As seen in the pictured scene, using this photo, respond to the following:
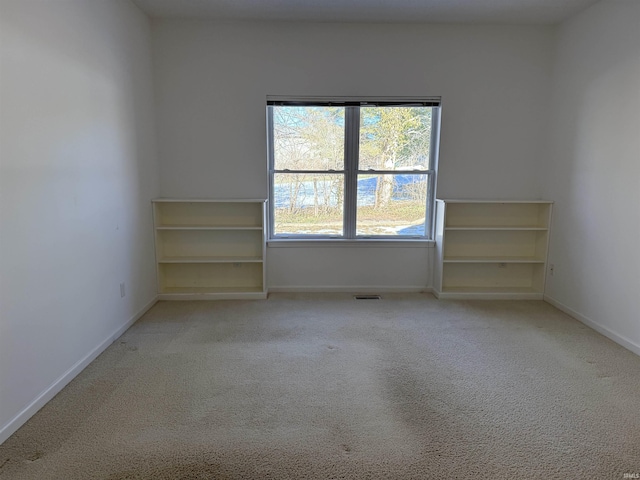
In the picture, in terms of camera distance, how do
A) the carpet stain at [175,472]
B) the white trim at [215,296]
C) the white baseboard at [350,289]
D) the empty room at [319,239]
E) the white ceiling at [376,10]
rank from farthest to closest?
the white baseboard at [350,289]
the white trim at [215,296]
the white ceiling at [376,10]
the empty room at [319,239]
the carpet stain at [175,472]

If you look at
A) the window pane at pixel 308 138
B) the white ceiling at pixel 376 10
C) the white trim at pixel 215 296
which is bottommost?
the white trim at pixel 215 296

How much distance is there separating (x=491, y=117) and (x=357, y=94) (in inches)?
55.6

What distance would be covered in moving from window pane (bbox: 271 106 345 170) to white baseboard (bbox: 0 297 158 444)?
7.34 ft

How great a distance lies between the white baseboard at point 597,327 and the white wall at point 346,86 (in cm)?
114

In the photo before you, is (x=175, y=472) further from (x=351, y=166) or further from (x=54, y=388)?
(x=351, y=166)

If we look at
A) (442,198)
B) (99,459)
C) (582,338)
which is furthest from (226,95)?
(582,338)

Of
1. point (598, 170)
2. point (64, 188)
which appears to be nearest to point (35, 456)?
point (64, 188)

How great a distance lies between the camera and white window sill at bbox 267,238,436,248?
4043 mm

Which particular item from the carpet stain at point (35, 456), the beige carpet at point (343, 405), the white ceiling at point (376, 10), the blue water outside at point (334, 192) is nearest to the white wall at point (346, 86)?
the white ceiling at point (376, 10)

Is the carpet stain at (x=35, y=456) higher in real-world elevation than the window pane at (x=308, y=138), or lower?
lower

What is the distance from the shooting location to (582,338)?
2975 millimetres

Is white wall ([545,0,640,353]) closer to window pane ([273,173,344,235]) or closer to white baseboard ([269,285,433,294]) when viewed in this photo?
white baseboard ([269,285,433,294])

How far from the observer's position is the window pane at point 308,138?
3865 millimetres

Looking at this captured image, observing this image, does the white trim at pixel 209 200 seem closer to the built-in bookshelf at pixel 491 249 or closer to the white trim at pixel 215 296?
the white trim at pixel 215 296
